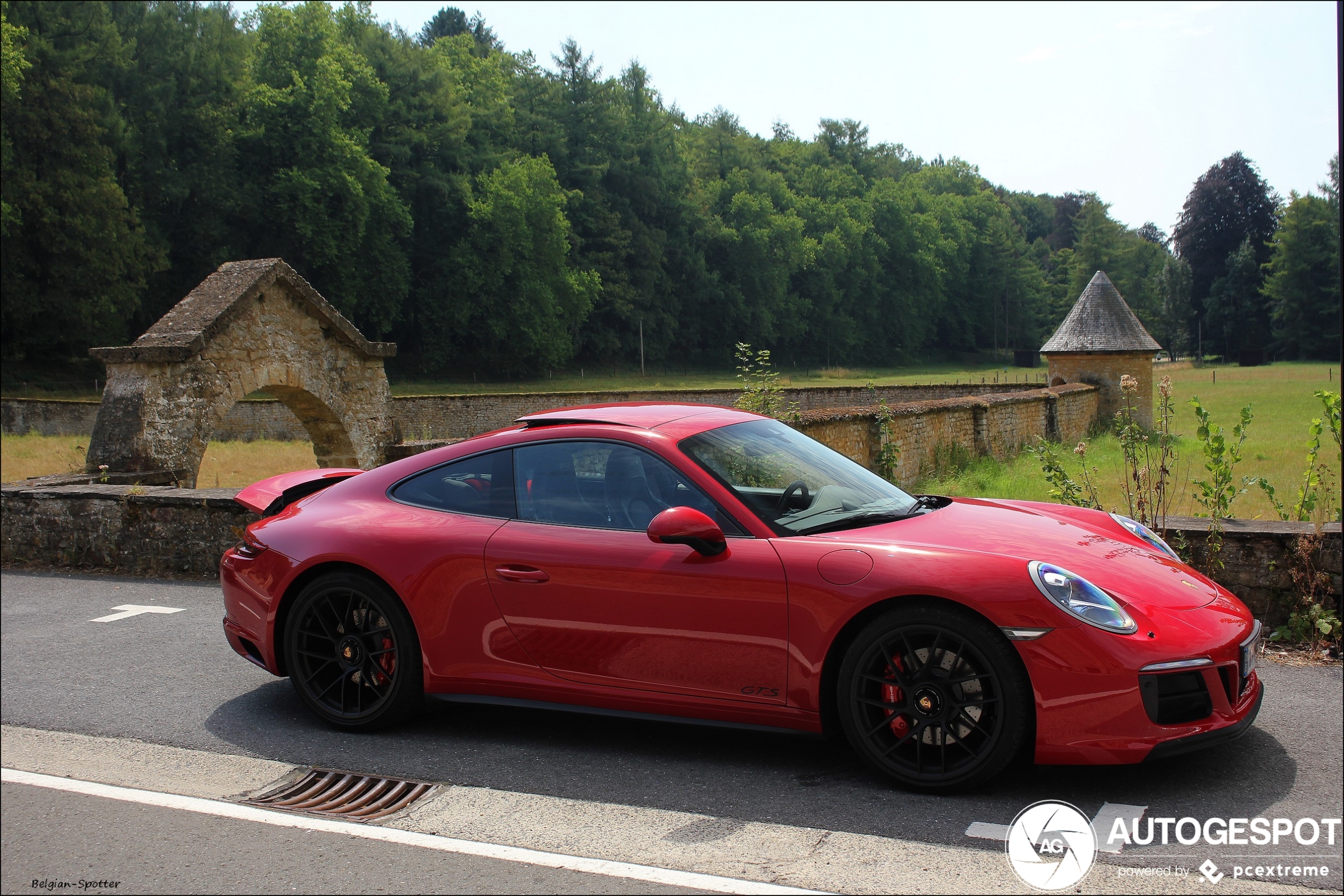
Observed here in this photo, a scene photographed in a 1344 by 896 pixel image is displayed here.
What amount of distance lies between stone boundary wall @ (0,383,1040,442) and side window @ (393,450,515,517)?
978 inches

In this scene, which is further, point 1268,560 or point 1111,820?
point 1268,560

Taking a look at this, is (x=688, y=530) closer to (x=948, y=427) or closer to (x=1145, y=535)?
(x=1145, y=535)

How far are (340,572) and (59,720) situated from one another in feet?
5.68

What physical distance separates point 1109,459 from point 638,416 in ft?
61.7

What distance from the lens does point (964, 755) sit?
3881mm

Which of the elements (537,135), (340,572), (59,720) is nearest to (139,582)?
(59,720)

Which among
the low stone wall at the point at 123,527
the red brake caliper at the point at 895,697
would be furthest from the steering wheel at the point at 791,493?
the low stone wall at the point at 123,527

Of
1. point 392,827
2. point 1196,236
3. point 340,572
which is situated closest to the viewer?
point 392,827

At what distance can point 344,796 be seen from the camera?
4.24m

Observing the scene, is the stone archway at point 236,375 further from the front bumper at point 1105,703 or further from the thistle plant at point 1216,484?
the front bumper at point 1105,703

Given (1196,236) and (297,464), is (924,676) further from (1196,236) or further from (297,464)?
(1196,236)

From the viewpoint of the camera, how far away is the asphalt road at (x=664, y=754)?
3.79 meters

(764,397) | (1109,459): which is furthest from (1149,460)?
(1109,459)
